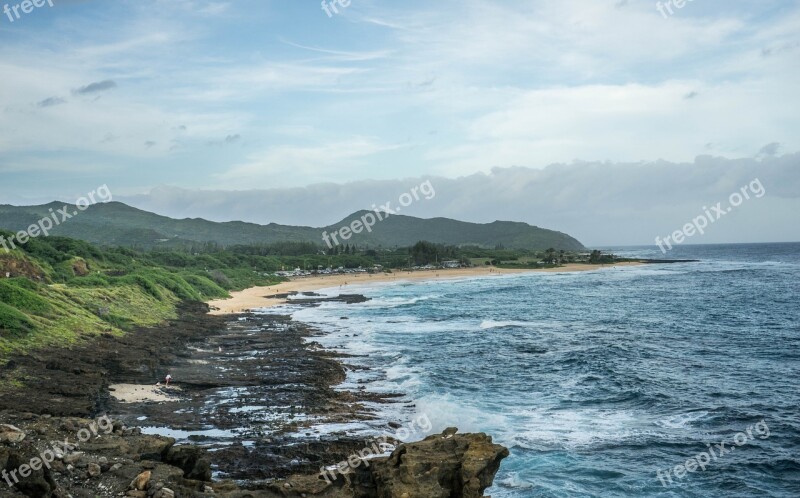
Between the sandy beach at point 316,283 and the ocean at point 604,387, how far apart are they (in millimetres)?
14032

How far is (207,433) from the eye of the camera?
2127cm

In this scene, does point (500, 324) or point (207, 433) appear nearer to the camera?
point (207, 433)

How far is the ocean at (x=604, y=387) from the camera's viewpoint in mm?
19391

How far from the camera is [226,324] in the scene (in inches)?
2140

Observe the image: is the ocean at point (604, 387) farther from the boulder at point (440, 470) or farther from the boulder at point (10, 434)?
the boulder at point (10, 434)

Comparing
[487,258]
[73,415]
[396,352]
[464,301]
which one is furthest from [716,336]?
[487,258]

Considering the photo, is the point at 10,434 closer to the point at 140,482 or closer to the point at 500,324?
the point at 140,482

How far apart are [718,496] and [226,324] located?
148ft

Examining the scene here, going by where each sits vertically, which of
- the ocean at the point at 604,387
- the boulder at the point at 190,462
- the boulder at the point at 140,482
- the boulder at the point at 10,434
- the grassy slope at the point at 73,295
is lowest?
the ocean at the point at 604,387

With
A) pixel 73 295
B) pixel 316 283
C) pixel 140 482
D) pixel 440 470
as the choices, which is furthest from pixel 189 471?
pixel 316 283

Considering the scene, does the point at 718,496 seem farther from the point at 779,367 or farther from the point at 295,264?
the point at 295,264

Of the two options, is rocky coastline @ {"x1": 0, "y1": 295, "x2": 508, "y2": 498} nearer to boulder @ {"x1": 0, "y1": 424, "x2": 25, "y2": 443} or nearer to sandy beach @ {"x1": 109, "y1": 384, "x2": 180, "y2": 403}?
boulder @ {"x1": 0, "y1": 424, "x2": 25, "y2": 443}

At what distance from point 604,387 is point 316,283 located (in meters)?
→ 92.0

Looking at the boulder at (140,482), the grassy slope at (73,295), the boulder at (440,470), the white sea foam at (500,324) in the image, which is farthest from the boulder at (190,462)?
the white sea foam at (500,324)
